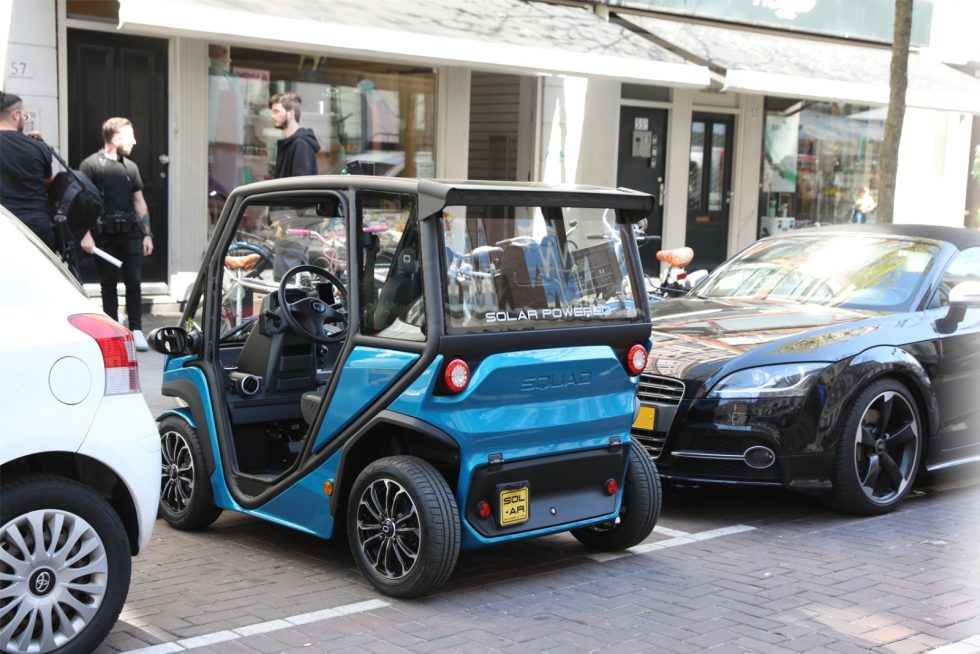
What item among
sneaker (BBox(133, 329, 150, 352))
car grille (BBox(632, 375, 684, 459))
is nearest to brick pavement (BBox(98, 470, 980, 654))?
car grille (BBox(632, 375, 684, 459))

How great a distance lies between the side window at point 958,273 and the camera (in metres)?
7.06

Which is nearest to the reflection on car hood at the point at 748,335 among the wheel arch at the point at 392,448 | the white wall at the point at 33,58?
the wheel arch at the point at 392,448

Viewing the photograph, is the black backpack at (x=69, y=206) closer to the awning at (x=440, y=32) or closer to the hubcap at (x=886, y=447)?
the awning at (x=440, y=32)

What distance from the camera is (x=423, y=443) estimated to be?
4.88 metres

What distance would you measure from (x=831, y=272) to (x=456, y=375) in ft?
12.0

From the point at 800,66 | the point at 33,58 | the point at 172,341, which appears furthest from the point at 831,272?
the point at 800,66

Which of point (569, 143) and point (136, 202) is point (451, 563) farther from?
point (569, 143)

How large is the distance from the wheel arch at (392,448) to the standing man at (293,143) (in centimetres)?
547

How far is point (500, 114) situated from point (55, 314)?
12.9 meters

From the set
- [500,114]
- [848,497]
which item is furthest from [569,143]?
[848,497]

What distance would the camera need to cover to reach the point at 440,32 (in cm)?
1233

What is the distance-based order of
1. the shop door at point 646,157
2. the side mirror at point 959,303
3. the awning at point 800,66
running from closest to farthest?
1. the side mirror at point 959,303
2. the awning at point 800,66
3. the shop door at point 646,157

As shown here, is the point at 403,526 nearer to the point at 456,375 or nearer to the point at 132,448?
the point at 456,375

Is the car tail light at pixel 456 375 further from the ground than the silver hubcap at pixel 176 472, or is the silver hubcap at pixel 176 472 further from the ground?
the car tail light at pixel 456 375
